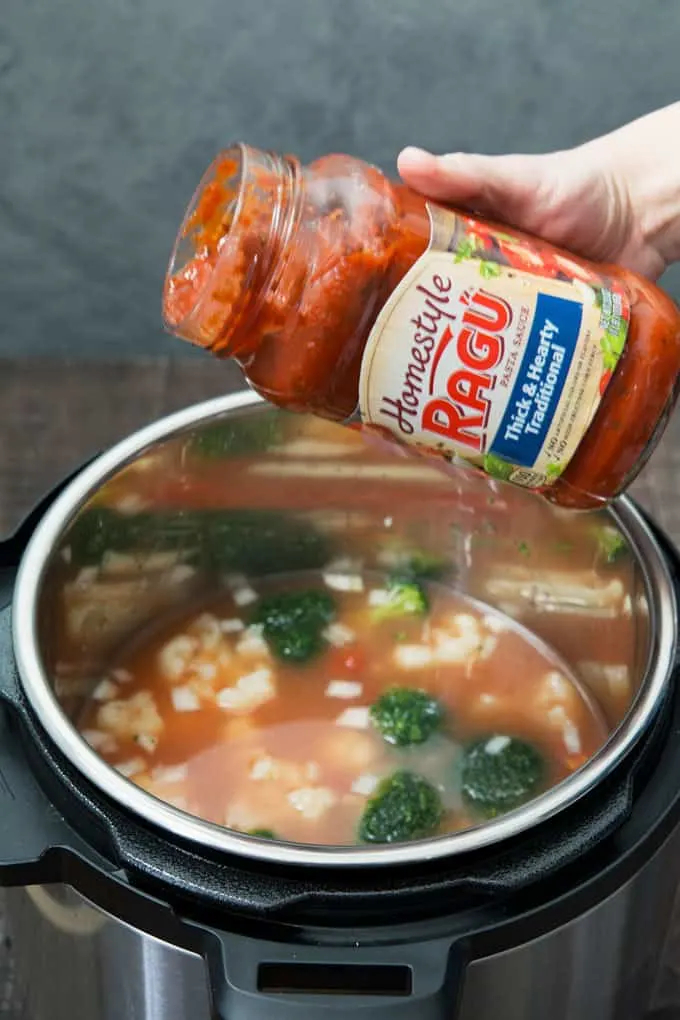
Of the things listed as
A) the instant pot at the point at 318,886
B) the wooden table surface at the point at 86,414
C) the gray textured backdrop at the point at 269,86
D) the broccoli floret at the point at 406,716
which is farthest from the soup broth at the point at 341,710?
the gray textured backdrop at the point at 269,86

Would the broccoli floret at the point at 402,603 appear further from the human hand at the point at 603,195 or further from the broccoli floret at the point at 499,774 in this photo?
the human hand at the point at 603,195

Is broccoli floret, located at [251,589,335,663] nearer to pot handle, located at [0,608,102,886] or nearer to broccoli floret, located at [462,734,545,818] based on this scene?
broccoli floret, located at [462,734,545,818]

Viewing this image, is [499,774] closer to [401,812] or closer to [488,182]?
[401,812]

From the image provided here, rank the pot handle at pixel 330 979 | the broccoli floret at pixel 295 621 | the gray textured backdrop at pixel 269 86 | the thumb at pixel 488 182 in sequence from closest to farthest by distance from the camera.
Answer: the pot handle at pixel 330 979
the thumb at pixel 488 182
the broccoli floret at pixel 295 621
the gray textured backdrop at pixel 269 86


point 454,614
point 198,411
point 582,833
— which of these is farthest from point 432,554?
point 582,833

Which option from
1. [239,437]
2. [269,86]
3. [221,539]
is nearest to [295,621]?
[221,539]

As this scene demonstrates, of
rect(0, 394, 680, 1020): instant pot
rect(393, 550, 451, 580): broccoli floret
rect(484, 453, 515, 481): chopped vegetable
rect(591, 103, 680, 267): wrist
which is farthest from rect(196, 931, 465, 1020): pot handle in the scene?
rect(591, 103, 680, 267): wrist
